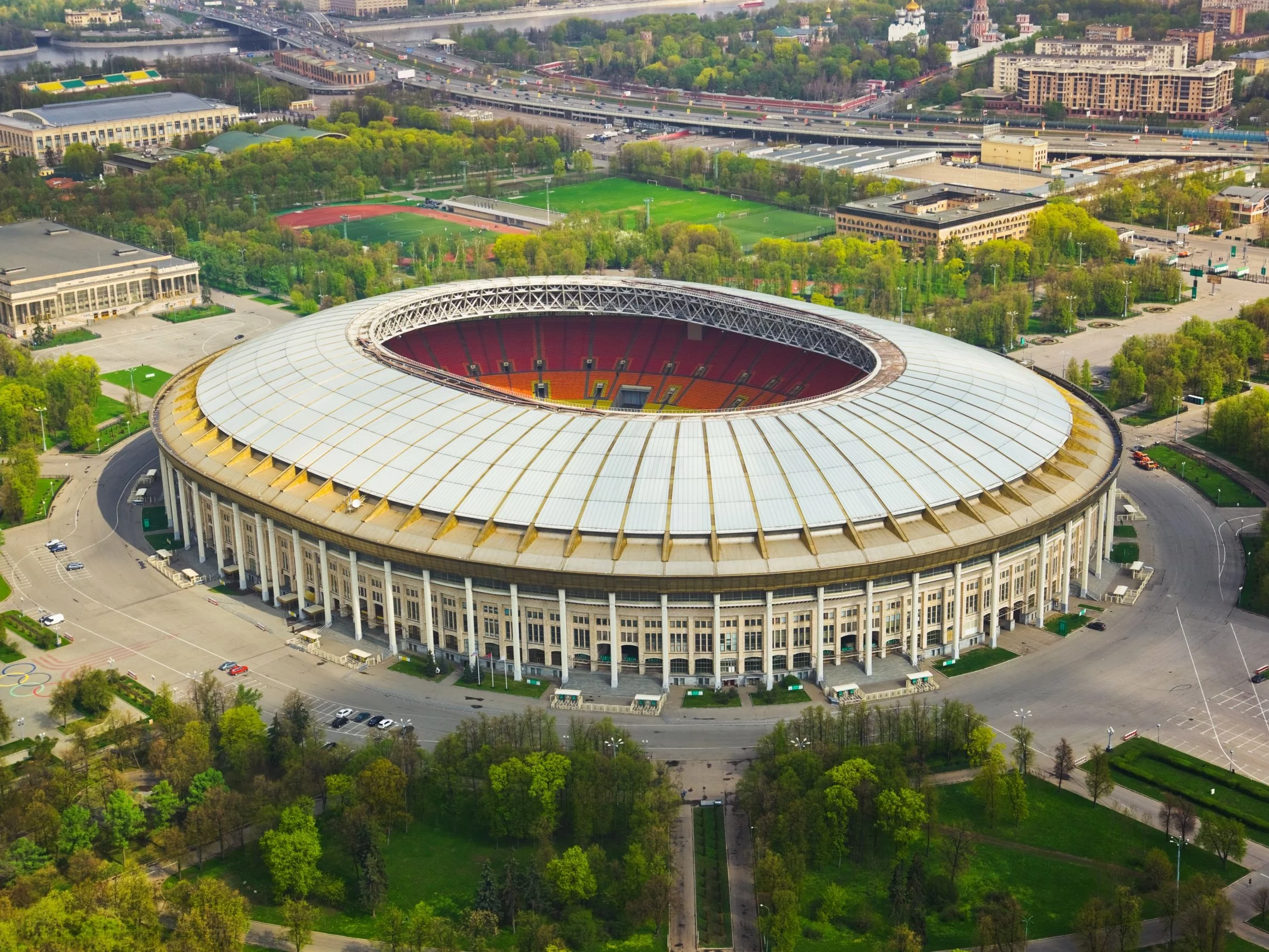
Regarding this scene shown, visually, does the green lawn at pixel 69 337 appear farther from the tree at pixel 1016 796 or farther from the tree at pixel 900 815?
the tree at pixel 1016 796

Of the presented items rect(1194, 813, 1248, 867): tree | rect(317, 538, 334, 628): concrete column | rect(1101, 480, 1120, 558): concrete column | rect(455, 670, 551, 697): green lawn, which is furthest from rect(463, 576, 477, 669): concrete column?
rect(1101, 480, 1120, 558): concrete column

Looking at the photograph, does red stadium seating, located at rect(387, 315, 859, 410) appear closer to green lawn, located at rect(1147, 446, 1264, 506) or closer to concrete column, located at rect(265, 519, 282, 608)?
green lawn, located at rect(1147, 446, 1264, 506)

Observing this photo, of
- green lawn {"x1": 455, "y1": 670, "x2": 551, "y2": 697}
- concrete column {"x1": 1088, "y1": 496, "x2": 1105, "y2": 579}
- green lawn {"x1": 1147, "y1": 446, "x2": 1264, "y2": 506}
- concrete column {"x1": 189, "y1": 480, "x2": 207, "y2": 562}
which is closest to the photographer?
green lawn {"x1": 455, "y1": 670, "x2": 551, "y2": 697}

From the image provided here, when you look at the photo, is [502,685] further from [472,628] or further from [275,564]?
[275,564]

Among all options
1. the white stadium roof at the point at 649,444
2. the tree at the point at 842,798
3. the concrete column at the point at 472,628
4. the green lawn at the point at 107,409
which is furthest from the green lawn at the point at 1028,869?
the green lawn at the point at 107,409

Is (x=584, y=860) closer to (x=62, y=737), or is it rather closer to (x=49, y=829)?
(x=49, y=829)

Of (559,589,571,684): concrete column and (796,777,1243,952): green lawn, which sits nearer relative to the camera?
(796,777,1243,952): green lawn

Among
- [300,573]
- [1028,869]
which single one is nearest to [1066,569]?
[1028,869]

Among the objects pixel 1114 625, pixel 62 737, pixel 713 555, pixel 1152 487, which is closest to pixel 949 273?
pixel 1152 487
